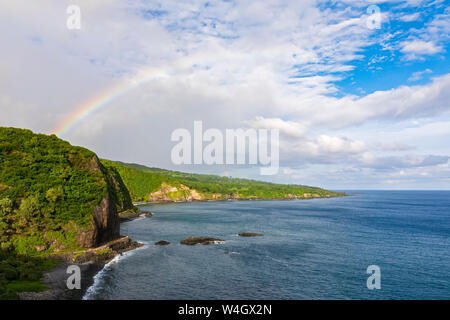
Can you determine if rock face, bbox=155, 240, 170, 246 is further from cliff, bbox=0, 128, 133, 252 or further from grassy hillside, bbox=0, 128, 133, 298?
grassy hillside, bbox=0, 128, 133, 298

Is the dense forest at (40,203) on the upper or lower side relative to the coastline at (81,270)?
upper

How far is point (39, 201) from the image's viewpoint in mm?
63000

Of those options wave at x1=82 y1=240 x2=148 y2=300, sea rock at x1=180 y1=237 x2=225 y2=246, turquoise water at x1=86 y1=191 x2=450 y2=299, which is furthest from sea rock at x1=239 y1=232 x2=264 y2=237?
wave at x1=82 y1=240 x2=148 y2=300

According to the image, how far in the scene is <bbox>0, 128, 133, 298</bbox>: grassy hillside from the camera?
176 feet

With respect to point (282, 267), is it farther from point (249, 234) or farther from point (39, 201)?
point (39, 201)

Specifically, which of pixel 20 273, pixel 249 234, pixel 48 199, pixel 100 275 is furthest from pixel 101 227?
pixel 249 234

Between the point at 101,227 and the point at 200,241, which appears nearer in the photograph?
the point at 101,227

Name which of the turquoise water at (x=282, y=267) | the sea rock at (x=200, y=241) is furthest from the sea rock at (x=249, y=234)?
the sea rock at (x=200, y=241)

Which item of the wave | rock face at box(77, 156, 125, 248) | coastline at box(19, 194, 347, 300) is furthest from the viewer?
rock face at box(77, 156, 125, 248)

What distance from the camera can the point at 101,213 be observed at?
227 ft

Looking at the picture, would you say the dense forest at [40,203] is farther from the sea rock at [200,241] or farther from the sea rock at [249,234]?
the sea rock at [249,234]

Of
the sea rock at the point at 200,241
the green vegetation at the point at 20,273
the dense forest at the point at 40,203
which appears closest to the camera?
the green vegetation at the point at 20,273

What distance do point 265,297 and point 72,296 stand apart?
30686mm

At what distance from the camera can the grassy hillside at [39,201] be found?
5366cm
